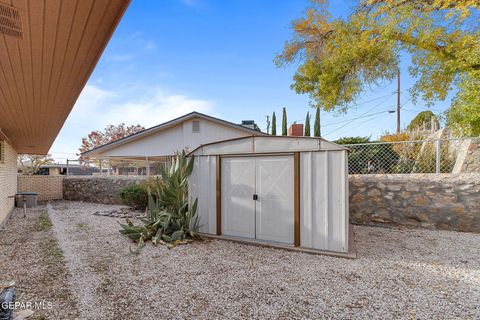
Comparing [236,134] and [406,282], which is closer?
[406,282]

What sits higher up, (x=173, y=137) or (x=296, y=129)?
(x=173, y=137)

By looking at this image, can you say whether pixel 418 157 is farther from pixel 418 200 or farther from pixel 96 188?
pixel 96 188

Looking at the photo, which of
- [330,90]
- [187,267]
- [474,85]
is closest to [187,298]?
[187,267]

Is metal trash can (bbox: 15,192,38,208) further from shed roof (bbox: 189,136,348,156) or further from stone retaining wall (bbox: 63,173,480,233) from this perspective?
stone retaining wall (bbox: 63,173,480,233)

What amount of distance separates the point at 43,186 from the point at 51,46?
1479 centimetres

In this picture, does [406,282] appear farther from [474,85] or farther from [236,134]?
[236,134]

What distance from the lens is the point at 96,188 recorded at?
1353 centimetres

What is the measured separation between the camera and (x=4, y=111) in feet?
16.7

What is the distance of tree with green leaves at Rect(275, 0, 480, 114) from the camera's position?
711cm

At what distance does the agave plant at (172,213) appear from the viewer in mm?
5969

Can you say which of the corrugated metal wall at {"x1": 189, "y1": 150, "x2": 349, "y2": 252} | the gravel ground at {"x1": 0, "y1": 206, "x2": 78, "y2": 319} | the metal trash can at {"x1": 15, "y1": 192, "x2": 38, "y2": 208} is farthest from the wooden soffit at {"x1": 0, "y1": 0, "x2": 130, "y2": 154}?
the metal trash can at {"x1": 15, "y1": 192, "x2": 38, "y2": 208}

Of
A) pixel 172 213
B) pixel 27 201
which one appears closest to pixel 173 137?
pixel 27 201

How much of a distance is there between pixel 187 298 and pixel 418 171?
289 inches

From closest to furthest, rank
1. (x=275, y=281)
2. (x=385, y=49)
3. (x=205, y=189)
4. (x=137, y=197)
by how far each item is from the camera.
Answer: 1. (x=275, y=281)
2. (x=205, y=189)
3. (x=385, y=49)
4. (x=137, y=197)
